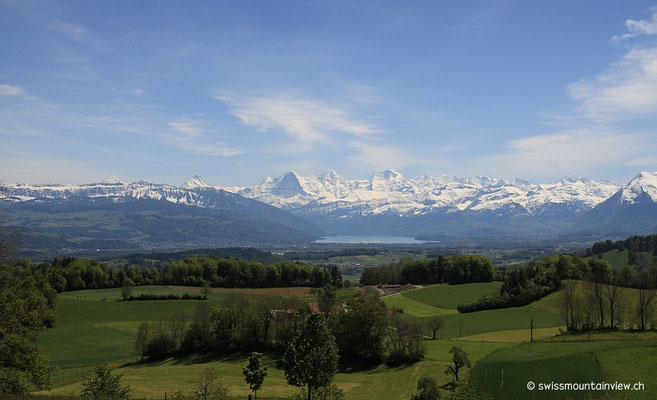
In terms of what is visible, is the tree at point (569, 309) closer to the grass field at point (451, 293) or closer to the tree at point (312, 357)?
the grass field at point (451, 293)

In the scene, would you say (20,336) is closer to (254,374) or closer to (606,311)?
(254,374)

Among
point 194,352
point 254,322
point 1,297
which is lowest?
point 194,352

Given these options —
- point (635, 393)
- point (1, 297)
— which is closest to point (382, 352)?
point (635, 393)

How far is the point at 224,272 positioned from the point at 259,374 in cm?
11653

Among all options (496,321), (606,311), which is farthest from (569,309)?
(496,321)

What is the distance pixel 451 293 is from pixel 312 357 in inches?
4022

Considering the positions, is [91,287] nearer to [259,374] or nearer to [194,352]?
[194,352]

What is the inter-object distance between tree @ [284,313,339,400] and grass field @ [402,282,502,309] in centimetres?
8681

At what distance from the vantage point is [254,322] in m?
77.0

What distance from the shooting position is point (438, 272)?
151 meters

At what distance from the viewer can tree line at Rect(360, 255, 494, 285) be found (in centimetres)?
14550

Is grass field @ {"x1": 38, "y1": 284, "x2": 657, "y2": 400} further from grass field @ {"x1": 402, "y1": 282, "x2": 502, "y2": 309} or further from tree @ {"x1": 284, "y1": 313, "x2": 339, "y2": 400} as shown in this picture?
tree @ {"x1": 284, "y1": 313, "x2": 339, "y2": 400}

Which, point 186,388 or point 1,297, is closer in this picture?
point 1,297

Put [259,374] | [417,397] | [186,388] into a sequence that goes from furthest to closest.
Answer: [186,388]
[259,374]
[417,397]
